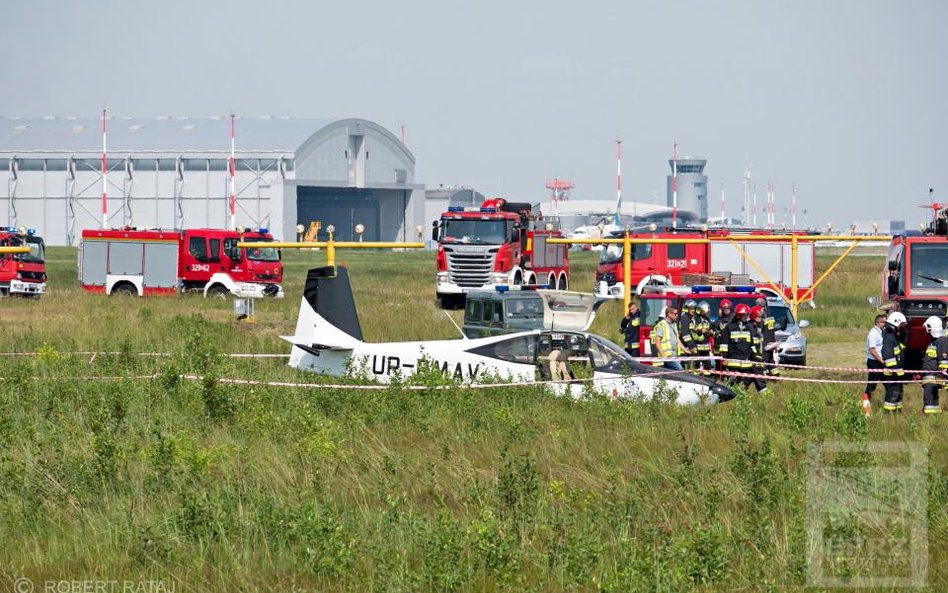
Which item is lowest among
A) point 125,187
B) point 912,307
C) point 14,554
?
point 14,554

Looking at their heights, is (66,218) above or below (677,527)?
above

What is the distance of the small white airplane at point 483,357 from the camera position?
57.0 ft

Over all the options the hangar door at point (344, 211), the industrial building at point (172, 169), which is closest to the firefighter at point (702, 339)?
the industrial building at point (172, 169)

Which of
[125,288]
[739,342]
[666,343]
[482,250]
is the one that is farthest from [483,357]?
[125,288]

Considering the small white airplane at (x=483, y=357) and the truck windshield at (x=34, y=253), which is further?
the truck windshield at (x=34, y=253)

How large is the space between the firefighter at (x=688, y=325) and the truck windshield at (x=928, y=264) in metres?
4.57

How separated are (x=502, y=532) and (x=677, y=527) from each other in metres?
1.76

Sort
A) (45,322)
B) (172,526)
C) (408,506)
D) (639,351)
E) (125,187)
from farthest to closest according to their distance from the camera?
(125,187) < (45,322) < (639,351) < (408,506) < (172,526)

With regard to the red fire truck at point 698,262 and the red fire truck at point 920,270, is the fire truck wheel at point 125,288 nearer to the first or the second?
the red fire truck at point 698,262

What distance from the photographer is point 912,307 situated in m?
19.9

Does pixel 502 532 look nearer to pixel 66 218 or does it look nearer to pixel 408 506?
pixel 408 506

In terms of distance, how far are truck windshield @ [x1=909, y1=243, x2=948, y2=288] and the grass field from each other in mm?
4904

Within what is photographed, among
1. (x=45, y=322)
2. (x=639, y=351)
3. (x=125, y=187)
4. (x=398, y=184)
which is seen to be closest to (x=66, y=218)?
(x=125, y=187)

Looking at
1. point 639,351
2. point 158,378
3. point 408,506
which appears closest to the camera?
point 408,506
